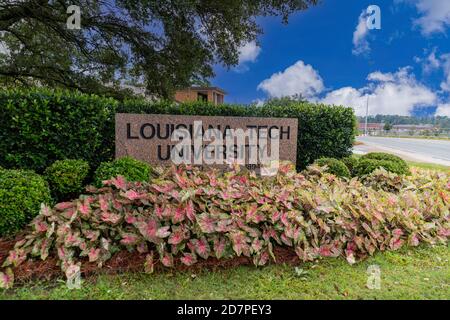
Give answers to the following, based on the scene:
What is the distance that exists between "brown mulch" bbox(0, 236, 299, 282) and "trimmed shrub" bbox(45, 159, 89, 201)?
126 centimetres

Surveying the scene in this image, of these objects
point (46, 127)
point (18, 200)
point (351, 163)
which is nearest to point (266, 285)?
point (18, 200)

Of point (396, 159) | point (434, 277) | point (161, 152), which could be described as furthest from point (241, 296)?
point (396, 159)

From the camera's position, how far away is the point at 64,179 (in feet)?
13.5

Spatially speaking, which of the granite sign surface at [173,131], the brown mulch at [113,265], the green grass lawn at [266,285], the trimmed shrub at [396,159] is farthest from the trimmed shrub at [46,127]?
the trimmed shrub at [396,159]

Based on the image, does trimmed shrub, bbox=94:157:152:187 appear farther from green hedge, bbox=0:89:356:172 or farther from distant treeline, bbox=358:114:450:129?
distant treeline, bbox=358:114:450:129

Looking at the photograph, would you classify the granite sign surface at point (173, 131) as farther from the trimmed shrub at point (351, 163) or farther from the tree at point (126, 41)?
the tree at point (126, 41)

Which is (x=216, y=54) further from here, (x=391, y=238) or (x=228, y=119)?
(x=391, y=238)

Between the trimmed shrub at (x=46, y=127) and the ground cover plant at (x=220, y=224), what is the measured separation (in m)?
1.48

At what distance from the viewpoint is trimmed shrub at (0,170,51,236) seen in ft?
9.98

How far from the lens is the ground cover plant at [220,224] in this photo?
2.71 m

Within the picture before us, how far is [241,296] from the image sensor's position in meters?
2.37

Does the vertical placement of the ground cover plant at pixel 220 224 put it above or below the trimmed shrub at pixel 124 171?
below

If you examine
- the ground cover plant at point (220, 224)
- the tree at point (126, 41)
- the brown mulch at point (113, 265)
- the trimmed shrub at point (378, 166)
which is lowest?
the brown mulch at point (113, 265)

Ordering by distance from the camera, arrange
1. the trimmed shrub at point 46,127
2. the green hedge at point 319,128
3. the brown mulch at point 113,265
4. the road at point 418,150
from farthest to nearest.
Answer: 1. the road at point 418,150
2. the green hedge at point 319,128
3. the trimmed shrub at point 46,127
4. the brown mulch at point 113,265
